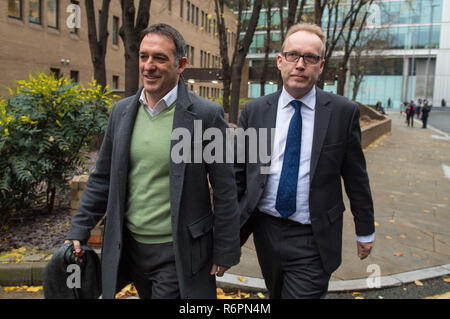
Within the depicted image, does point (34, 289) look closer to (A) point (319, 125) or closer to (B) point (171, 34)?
(B) point (171, 34)

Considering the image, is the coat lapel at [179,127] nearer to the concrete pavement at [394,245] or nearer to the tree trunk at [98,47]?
the concrete pavement at [394,245]

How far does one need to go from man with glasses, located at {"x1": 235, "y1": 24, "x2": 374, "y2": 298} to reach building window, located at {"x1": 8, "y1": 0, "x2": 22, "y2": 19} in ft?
74.7

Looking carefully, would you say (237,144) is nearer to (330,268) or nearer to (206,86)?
(330,268)

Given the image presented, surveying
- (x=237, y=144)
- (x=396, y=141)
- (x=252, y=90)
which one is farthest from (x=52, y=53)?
(x=252, y=90)

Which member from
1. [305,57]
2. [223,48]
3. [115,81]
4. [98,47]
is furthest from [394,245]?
[115,81]

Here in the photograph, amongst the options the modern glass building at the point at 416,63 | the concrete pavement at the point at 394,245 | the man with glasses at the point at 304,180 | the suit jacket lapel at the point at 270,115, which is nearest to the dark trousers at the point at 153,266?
the man with glasses at the point at 304,180

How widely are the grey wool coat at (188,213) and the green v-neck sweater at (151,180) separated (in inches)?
2.0

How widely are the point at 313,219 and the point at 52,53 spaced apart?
25294 millimetres

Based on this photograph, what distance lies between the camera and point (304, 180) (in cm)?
274

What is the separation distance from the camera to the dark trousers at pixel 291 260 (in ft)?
8.75

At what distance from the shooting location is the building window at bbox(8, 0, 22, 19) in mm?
21562

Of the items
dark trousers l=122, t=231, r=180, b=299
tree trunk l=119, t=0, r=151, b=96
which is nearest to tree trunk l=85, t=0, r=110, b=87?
tree trunk l=119, t=0, r=151, b=96

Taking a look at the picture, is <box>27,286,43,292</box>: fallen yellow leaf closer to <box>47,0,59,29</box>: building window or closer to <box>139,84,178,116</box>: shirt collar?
<box>139,84,178,116</box>: shirt collar

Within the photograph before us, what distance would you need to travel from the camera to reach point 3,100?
5641mm
